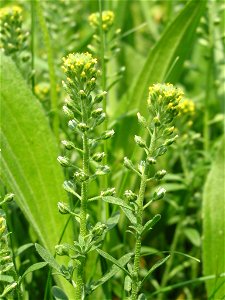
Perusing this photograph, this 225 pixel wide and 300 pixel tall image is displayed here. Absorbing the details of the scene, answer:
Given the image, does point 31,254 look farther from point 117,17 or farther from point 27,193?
point 117,17

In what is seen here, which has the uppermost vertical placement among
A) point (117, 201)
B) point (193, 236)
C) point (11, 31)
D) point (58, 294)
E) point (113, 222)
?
point (11, 31)

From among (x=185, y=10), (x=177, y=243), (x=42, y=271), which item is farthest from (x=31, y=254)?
(x=185, y=10)

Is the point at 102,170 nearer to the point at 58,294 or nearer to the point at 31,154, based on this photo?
the point at 58,294

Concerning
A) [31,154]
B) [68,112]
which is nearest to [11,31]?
[31,154]

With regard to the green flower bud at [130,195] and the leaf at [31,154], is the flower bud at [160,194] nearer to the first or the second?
the green flower bud at [130,195]

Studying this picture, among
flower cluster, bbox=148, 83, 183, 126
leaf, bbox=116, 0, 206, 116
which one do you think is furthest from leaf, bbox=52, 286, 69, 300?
leaf, bbox=116, 0, 206, 116

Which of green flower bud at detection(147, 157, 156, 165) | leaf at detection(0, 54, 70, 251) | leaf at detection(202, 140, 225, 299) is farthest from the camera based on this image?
leaf at detection(202, 140, 225, 299)

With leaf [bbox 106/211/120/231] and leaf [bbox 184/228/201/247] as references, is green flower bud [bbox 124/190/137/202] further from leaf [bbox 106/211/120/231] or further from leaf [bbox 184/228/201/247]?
leaf [bbox 184/228/201/247]
